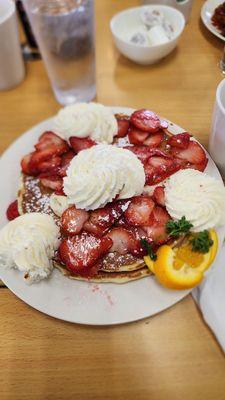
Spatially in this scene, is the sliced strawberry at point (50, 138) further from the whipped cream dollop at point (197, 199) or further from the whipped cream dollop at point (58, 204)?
the whipped cream dollop at point (197, 199)

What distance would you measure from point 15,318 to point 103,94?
3.21 ft

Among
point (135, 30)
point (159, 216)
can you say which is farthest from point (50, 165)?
point (135, 30)

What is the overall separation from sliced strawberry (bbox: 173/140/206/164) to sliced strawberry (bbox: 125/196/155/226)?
0.67 ft

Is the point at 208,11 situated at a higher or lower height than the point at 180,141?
higher

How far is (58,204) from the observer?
1.09m

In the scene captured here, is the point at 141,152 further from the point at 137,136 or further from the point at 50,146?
the point at 50,146

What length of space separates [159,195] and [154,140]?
24cm

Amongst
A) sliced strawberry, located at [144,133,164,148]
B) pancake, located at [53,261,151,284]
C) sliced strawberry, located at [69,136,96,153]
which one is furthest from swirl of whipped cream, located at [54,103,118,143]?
pancake, located at [53,261,151,284]

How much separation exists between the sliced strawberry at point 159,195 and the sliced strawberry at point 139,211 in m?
0.02

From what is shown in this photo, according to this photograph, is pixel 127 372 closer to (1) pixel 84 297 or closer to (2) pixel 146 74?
(1) pixel 84 297

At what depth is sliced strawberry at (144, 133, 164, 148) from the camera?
1183mm

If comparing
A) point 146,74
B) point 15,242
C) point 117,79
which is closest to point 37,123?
point 117,79

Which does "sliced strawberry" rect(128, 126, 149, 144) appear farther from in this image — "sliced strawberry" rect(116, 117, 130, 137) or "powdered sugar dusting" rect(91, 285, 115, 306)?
"powdered sugar dusting" rect(91, 285, 115, 306)

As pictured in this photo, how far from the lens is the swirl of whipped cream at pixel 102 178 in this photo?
1.00m
